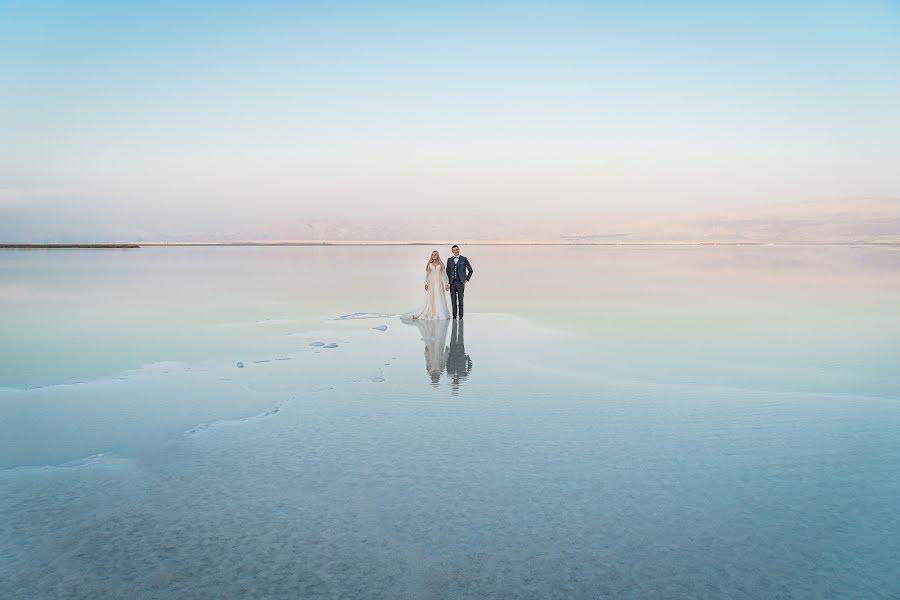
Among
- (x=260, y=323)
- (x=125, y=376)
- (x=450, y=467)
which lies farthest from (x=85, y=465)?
(x=260, y=323)

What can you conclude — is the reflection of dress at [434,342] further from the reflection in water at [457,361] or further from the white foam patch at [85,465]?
the white foam patch at [85,465]

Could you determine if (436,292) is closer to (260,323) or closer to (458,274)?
(458,274)

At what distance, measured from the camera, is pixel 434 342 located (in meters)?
16.9

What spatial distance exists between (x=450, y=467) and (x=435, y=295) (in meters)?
14.3

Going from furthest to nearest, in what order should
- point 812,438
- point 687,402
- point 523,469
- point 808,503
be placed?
point 687,402
point 812,438
point 523,469
point 808,503

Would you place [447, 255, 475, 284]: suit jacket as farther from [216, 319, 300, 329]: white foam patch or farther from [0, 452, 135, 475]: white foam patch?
[0, 452, 135, 475]: white foam patch

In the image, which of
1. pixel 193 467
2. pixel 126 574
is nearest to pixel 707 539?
pixel 126 574

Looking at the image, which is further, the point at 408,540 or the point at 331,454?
the point at 331,454

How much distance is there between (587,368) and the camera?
1309cm

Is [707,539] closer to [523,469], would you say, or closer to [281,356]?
[523,469]

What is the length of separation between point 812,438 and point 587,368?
16.3 ft

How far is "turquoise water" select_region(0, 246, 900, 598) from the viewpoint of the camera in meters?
5.17

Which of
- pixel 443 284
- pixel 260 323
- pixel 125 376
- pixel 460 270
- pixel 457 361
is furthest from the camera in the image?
pixel 443 284

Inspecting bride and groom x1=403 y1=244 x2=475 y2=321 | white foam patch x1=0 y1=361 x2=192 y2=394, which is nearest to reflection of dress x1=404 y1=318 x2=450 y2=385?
bride and groom x1=403 y1=244 x2=475 y2=321
